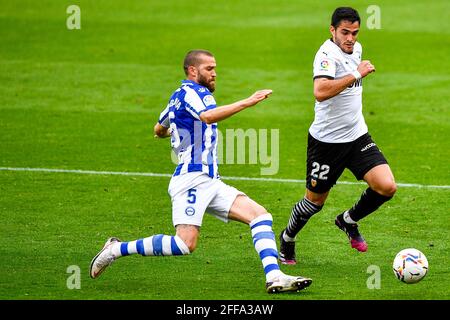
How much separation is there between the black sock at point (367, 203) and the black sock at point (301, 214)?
0.38m

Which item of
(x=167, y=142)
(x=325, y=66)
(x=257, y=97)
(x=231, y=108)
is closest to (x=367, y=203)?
(x=325, y=66)

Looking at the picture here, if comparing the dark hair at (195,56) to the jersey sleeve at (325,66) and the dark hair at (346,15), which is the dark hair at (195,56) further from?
the dark hair at (346,15)

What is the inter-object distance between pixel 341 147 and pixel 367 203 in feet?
2.06

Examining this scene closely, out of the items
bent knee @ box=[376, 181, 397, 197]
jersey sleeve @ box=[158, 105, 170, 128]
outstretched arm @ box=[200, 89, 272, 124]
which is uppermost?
jersey sleeve @ box=[158, 105, 170, 128]

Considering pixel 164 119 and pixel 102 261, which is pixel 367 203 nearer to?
pixel 164 119

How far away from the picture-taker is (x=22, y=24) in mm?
26172

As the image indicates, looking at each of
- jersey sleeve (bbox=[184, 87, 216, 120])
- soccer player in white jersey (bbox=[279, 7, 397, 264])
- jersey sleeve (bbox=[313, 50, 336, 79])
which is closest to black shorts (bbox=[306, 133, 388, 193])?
soccer player in white jersey (bbox=[279, 7, 397, 264])

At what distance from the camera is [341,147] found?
10797 mm

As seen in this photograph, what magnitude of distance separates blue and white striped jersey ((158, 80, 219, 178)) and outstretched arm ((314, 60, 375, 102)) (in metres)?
1.18

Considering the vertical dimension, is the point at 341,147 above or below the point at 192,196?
above

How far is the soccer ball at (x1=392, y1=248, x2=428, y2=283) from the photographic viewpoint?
9.69 metres

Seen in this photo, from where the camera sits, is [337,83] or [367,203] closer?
[337,83]

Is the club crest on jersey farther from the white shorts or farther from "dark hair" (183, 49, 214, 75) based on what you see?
the white shorts
